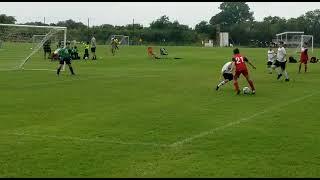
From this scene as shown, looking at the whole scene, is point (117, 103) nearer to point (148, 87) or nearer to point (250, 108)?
point (250, 108)

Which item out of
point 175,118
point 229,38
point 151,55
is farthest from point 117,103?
point 229,38

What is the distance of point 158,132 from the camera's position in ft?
42.7

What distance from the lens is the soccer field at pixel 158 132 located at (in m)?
9.59

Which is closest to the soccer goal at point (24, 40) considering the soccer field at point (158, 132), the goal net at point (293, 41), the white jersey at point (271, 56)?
the white jersey at point (271, 56)

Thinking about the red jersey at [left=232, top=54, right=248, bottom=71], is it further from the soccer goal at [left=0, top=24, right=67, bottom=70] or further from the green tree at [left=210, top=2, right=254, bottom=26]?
the green tree at [left=210, top=2, right=254, bottom=26]

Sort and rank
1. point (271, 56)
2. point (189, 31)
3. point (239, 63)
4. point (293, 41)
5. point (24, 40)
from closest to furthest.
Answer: point (239, 63) → point (271, 56) → point (24, 40) → point (293, 41) → point (189, 31)

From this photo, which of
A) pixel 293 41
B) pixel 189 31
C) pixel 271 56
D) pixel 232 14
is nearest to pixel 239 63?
pixel 271 56

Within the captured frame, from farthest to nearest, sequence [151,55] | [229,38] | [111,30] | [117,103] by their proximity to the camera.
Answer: [229,38], [111,30], [151,55], [117,103]

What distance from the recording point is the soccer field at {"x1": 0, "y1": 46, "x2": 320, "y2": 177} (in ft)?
31.4

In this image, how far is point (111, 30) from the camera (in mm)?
105375

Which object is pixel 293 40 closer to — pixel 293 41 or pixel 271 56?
pixel 293 41

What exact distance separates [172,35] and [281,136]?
3850 inches

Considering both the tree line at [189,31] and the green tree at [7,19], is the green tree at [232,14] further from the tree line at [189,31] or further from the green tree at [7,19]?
the green tree at [7,19]

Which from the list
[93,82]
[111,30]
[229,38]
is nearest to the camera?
[93,82]
